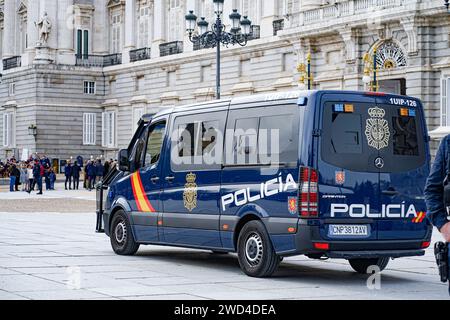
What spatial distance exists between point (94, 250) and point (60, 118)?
48.8 m

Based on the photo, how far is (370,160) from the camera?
12.8 metres

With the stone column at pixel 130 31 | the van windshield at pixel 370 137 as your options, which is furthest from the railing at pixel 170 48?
the van windshield at pixel 370 137

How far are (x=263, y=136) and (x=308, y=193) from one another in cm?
130

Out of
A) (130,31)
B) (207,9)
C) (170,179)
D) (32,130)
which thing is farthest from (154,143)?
(32,130)

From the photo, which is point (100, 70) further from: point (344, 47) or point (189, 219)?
point (189, 219)

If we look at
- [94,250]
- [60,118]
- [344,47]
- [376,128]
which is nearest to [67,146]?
[60,118]

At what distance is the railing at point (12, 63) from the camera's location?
67.9m

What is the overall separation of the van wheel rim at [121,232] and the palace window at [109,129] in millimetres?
48628

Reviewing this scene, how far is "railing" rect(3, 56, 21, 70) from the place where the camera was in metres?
67.9

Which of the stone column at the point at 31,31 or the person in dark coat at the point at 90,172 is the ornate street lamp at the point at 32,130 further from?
the person in dark coat at the point at 90,172

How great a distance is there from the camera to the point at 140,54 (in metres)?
61.9

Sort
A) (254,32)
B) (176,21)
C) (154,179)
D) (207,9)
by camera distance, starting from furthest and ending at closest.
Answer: (176,21)
(207,9)
(254,32)
(154,179)

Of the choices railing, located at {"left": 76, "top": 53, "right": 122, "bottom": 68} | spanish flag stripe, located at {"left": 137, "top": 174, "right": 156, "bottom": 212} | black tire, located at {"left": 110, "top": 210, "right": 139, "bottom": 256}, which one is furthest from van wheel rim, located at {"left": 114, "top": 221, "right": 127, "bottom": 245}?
A: railing, located at {"left": 76, "top": 53, "right": 122, "bottom": 68}

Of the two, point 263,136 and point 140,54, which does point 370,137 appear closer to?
point 263,136
